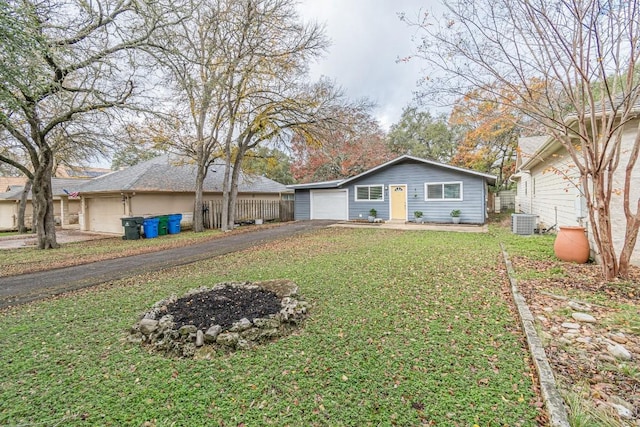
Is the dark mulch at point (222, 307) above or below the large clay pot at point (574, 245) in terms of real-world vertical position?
below

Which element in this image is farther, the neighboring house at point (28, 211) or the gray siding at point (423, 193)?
the neighboring house at point (28, 211)

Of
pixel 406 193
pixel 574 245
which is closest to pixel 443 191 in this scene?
pixel 406 193

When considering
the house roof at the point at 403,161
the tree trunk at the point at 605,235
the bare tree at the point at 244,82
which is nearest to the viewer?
the tree trunk at the point at 605,235

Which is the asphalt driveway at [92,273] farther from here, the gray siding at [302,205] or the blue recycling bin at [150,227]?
the gray siding at [302,205]

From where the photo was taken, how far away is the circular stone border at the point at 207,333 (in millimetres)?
3117

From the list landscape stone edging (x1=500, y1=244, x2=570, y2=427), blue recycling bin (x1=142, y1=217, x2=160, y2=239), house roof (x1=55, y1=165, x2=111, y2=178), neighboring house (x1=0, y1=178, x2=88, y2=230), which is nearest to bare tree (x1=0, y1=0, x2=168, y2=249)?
blue recycling bin (x1=142, y1=217, x2=160, y2=239)

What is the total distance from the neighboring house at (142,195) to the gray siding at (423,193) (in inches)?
357

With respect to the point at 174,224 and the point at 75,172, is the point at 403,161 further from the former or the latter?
the point at 75,172

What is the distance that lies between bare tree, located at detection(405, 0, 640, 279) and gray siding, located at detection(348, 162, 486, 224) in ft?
26.1

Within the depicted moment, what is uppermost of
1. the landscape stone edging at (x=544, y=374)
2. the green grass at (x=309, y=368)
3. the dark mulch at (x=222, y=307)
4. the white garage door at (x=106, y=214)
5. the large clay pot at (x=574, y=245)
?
the white garage door at (x=106, y=214)

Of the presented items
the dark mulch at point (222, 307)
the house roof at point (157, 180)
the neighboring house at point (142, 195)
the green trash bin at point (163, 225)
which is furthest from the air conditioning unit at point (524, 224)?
the neighboring house at point (142, 195)

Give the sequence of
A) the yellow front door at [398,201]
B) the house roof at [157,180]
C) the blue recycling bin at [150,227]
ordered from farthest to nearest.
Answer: the yellow front door at [398,201] < the house roof at [157,180] < the blue recycling bin at [150,227]

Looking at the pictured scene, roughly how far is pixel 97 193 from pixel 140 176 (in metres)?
2.29

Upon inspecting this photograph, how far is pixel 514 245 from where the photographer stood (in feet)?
27.3
